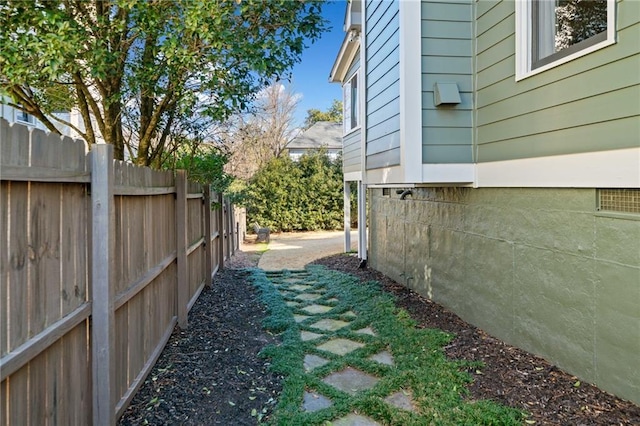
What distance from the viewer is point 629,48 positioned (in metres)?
2.77

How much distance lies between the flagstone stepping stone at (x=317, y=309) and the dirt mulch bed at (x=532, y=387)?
1517 millimetres

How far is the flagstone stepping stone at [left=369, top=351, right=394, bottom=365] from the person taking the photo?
3.92 meters

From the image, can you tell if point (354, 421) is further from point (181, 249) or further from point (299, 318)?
point (181, 249)

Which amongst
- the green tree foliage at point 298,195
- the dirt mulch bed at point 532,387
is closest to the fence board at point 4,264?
the dirt mulch bed at point 532,387

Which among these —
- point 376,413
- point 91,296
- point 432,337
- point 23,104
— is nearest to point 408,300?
point 432,337

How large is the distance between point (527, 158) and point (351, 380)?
8.11 feet

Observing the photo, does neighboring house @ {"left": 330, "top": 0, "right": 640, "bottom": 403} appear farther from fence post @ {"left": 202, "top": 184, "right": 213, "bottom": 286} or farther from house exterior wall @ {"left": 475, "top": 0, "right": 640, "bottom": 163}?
fence post @ {"left": 202, "top": 184, "right": 213, "bottom": 286}

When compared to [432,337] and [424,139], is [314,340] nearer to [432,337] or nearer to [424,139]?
[432,337]

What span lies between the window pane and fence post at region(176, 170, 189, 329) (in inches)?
149

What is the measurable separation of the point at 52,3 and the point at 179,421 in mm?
3115

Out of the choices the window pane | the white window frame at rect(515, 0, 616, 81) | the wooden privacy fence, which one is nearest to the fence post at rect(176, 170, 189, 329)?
the wooden privacy fence

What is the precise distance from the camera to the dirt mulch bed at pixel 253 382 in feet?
9.33

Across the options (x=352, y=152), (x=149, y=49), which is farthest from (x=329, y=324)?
(x=352, y=152)

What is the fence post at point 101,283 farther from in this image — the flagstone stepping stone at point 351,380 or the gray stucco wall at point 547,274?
the gray stucco wall at point 547,274
